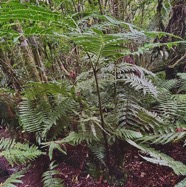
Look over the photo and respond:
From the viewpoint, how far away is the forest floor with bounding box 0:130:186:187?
171 centimetres

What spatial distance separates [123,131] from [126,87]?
0.63 metres

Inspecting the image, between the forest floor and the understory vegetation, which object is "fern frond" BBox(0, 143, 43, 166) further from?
the forest floor

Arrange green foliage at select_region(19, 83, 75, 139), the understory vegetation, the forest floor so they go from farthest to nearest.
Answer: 1. green foliage at select_region(19, 83, 75, 139)
2. the forest floor
3. the understory vegetation

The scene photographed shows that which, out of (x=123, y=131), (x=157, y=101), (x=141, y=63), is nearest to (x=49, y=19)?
(x=123, y=131)

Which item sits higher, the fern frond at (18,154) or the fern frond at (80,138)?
the fern frond at (80,138)

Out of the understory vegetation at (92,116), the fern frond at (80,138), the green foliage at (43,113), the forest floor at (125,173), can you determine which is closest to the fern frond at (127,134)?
the understory vegetation at (92,116)

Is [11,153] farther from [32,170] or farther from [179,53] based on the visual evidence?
[179,53]

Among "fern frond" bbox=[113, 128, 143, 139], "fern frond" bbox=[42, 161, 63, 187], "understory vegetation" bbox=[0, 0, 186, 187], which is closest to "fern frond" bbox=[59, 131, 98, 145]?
"understory vegetation" bbox=[0, 0, 186, 187]

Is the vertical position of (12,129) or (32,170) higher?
(12,129)

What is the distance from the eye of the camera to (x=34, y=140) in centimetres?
212

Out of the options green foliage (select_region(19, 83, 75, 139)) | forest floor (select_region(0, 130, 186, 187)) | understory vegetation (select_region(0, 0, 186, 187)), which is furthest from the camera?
green foliage (select_region(19, 83, 75, 139))

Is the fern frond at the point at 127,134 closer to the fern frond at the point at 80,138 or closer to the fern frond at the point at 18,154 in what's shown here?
the fern frond at the point at 80,138

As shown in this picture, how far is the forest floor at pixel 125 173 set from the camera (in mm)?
1714

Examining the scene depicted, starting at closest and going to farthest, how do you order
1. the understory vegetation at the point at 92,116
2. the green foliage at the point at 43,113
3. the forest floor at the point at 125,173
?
the understory vegetation at the point at 92,116
the forest floor at the point at 125,173
the green foliage at the point at 43,113
